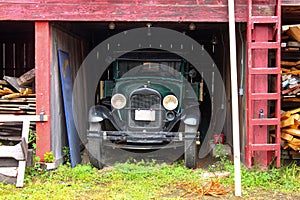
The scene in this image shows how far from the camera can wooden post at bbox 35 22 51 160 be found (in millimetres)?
6270

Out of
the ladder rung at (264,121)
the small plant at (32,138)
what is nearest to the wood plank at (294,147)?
the ladder rung at (264,121)

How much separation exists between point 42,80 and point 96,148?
1.35 m

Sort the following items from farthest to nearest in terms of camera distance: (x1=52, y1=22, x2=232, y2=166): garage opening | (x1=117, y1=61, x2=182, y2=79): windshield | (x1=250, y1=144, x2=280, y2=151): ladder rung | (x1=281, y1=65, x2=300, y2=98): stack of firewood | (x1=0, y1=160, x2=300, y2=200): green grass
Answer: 1. (x1=117, y1=61, x2=182, y2=79): windshield
2. (x1=52, y1=22, x2=232, y2=166): garage opening
3. (x1=281, y1=65, x2=300, y2=98): stack of firewood
4. (x1=250, y1=144, x2=280, y2=151): ladder rung
5. (x1=0, y1=160, x2=300, y2=200): green grass

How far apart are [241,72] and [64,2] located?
3.09 m

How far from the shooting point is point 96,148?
6465 millimetres

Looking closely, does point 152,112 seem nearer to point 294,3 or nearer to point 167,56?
point 167,56

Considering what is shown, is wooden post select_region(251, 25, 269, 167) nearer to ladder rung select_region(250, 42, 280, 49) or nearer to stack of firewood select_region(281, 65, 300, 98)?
ladder rung select_region(250, 42, 280, 49)

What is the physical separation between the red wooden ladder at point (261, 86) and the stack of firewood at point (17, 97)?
3.46m

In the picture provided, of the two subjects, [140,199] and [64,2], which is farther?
[64,2]

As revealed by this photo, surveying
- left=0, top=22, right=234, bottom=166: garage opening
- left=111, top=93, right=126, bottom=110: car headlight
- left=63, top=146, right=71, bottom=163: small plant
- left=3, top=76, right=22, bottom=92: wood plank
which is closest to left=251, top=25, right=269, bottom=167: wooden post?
left=0, top=22, right=234, bottom=166: garage opening

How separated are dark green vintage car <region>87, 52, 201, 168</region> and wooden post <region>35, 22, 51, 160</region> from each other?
0.70 meters

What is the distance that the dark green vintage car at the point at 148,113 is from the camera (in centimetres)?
642

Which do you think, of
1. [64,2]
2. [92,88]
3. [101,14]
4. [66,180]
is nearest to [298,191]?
[66,180]

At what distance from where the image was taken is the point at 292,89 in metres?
6.61
